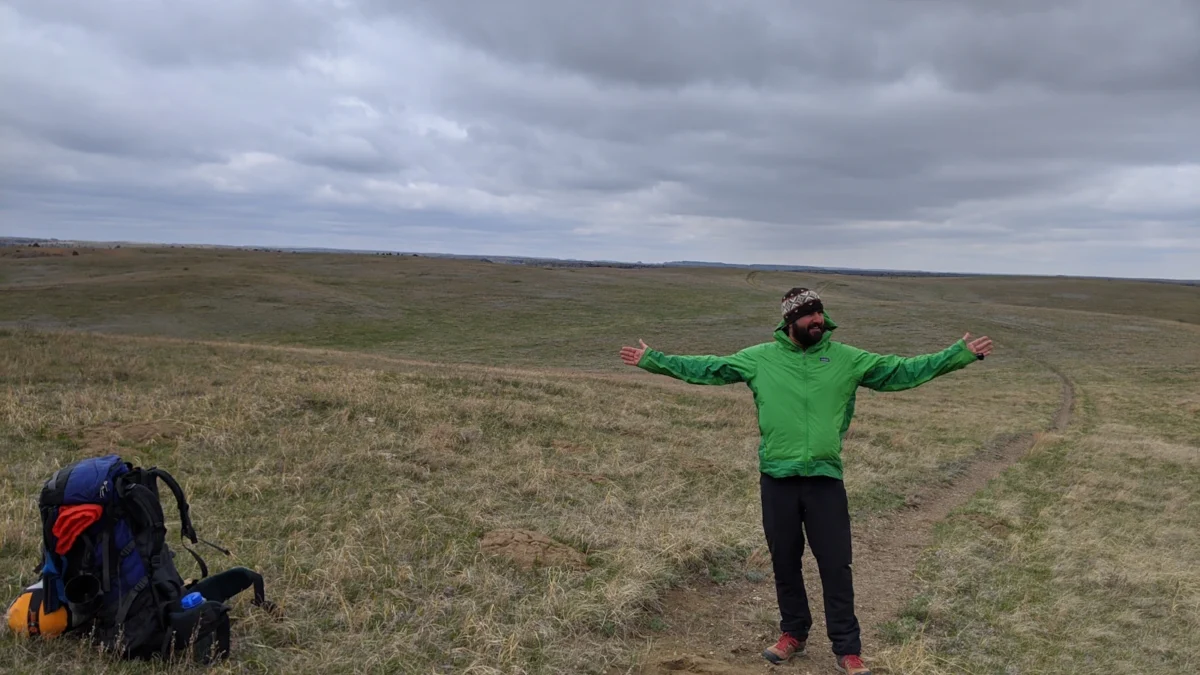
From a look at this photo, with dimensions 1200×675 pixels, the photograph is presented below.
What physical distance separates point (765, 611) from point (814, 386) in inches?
89.4

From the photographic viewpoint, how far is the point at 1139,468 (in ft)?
47.3

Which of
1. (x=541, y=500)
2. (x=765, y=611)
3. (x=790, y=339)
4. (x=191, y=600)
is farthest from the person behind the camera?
(x=541, y=500)

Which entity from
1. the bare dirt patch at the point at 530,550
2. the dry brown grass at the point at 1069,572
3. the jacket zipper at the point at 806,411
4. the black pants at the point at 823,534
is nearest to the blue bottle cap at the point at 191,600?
the bare dirt patch at the point at 530,550

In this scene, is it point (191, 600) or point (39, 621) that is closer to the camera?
point (39, 621)

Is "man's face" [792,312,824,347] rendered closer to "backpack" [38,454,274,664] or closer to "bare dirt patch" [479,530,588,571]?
"bare dirt patch" [479,530,588,571]

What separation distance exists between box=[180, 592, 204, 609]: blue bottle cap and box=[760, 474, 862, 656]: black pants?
3726 mm

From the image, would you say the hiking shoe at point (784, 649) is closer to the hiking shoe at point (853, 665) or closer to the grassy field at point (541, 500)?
the hiking shoe at point (853, 665)

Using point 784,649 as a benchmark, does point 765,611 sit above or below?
below

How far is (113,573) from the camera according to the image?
14.8 feet

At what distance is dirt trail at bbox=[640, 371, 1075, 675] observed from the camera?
17.4 feet

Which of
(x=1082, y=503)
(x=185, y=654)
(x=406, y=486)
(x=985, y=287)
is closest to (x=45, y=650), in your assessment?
(x=185, y=654)

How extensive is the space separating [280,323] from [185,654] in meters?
39.4

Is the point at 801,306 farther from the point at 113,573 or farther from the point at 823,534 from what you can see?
the point at 113,573

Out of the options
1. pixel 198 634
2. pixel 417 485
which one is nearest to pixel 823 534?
pixel 198 634
